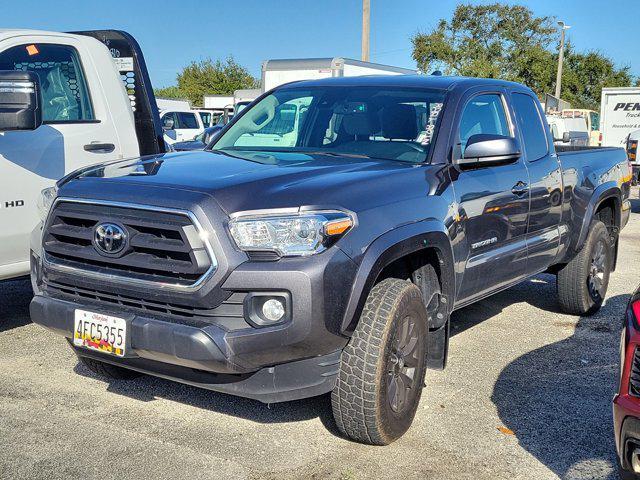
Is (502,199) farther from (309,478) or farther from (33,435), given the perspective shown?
(33,435)

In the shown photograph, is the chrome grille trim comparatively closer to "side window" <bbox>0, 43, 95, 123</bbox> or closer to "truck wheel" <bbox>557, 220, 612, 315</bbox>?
"side window" <bbox>0, 43, 95, 123</bbox>

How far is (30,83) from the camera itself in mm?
4695

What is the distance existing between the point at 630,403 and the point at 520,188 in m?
2.41

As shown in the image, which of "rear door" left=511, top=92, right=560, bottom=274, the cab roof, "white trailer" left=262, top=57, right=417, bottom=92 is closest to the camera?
the cab roof

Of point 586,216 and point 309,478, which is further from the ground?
point 586,216

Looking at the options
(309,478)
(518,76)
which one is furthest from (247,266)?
(518,76)

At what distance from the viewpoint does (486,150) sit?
4.26m

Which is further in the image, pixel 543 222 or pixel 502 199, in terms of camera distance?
pixel 543 222

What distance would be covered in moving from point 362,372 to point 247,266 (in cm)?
73

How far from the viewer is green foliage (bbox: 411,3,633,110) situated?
148 ft

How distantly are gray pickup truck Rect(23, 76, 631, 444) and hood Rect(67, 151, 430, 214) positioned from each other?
12 mm

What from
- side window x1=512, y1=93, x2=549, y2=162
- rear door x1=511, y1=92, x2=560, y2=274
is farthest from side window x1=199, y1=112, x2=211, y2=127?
rear door x1=511, y1=92, x2=560, y2=274

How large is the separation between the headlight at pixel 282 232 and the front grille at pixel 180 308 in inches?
9.2

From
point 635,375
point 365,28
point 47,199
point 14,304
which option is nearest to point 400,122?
point 47,199
